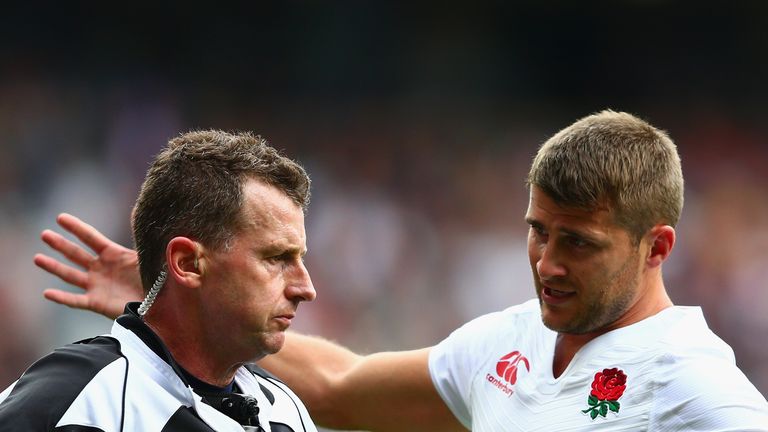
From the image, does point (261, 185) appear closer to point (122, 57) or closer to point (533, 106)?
point (122, 57)

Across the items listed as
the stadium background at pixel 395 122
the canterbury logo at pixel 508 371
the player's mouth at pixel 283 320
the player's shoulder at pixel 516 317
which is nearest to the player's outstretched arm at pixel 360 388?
the player's shoulder at pixel 516 317

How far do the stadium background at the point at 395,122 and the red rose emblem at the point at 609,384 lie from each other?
5807 millimetres

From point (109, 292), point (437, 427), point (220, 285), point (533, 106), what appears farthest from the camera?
point (533, 106)

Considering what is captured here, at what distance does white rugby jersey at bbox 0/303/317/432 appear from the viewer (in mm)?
2586

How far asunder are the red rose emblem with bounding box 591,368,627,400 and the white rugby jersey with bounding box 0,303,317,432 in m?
1.19

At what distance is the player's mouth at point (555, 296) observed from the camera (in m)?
3.55

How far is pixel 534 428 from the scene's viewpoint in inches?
140

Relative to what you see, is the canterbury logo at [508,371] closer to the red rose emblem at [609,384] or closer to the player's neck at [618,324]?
the player's neck at [618,324]

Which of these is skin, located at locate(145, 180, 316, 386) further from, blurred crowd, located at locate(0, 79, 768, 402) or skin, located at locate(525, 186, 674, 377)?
blurred crowd, located at locate(0, 79, 768, 402)

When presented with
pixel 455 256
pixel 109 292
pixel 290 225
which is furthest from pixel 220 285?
pixel 455 256

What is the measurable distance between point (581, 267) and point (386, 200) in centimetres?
679

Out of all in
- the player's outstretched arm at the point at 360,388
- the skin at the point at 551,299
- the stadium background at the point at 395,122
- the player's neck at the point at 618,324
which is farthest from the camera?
the stadium background at the point at 395,122

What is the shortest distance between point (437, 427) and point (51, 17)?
7.25 meters

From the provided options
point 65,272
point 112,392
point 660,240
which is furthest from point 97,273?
point 660,240
